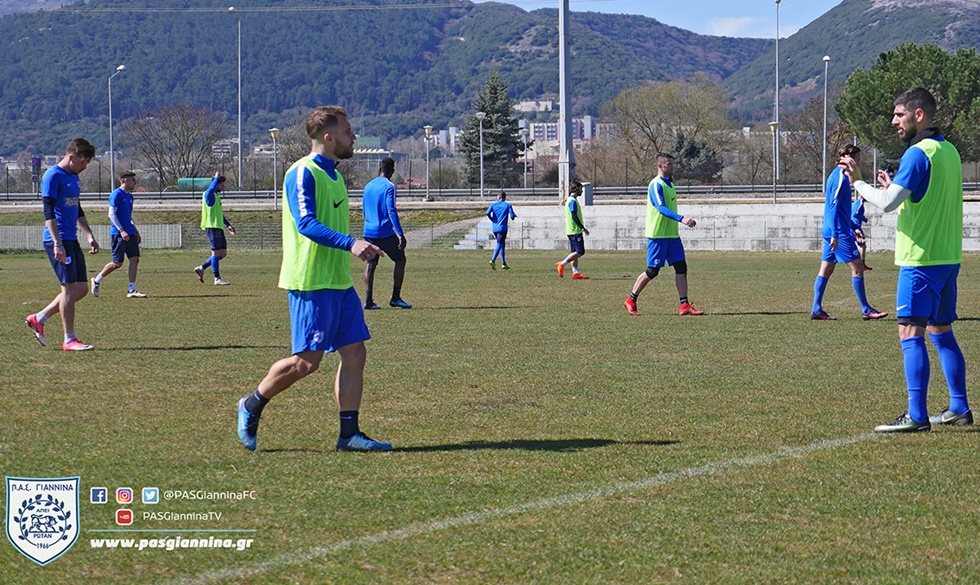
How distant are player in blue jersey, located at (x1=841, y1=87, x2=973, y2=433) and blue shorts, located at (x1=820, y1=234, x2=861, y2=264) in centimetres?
719

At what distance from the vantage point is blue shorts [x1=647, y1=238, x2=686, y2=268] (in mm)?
15359

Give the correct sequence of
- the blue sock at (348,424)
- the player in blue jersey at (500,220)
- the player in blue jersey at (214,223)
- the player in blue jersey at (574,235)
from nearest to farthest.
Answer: the blue sock at (348,424) → the player in blue jersey at (214,223) → the player in blue jersey at (574,235) → the player in blue jersey at (500,220)

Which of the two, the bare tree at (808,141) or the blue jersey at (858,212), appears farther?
the bare tree at (808,141)

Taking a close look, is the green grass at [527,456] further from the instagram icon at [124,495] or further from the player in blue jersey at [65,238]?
the player in blue jersey at [65,238]

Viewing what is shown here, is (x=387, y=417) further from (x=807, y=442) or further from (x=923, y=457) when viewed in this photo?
(x=923, y=457)

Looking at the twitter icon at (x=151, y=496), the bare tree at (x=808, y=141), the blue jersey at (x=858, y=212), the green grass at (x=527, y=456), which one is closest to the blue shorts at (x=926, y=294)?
the green grass at (x=527, y=456)

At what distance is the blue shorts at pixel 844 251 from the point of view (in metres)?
14.5

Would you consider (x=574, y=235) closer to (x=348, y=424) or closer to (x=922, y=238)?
(x=922, y=238)

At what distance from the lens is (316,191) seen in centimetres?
673

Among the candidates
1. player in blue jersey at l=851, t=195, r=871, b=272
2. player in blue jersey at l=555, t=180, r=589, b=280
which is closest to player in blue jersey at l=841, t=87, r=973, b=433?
player in blue jersey at l=851, t=195, r=871, b=272

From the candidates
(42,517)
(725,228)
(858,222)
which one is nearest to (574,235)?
(858,222)

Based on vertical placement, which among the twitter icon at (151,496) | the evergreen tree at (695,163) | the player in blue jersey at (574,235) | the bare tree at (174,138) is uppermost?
the bare tree at (174,138)

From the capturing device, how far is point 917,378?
7266mm

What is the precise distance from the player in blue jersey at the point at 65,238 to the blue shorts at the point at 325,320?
5.60 metres
